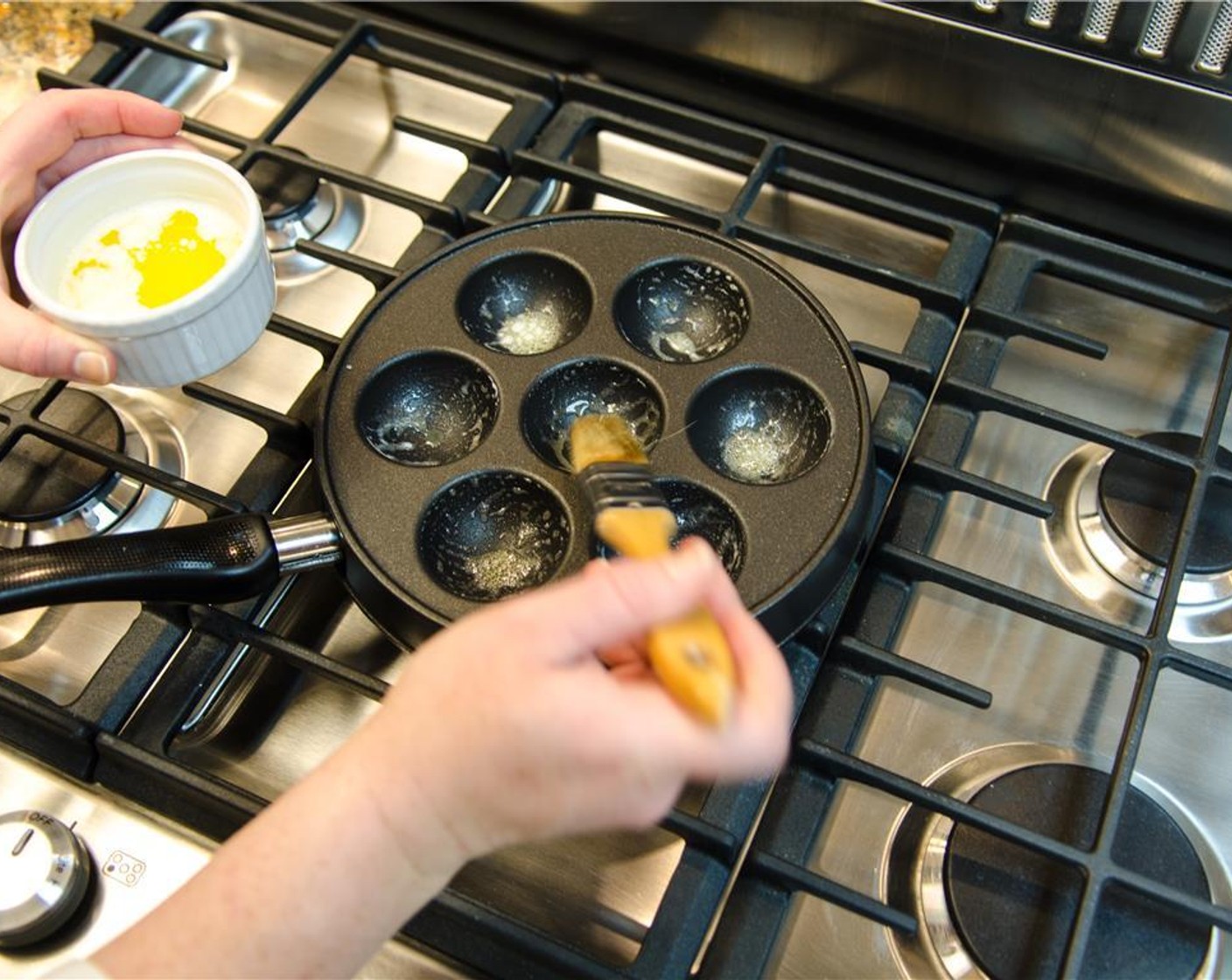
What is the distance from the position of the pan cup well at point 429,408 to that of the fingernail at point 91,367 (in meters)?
0.14

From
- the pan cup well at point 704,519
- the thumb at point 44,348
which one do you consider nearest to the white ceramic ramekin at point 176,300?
the thumb at point 44,348

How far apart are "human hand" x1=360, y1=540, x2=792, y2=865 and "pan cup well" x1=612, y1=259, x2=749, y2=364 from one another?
0.99 feet

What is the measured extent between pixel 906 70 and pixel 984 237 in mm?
122

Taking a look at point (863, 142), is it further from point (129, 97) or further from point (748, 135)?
point (129, 97)

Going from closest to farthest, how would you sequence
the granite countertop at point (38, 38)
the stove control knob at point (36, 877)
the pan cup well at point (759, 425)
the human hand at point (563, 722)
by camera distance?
the human hand at point (563, 722)
the stove control knob at point (36, 877)
the pan cup well at point (759, 425)
the granite countertop at point (38, 38)

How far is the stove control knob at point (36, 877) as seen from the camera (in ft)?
1.83

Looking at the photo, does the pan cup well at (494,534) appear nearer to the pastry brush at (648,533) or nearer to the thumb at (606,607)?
the pastry brush at (648,533)

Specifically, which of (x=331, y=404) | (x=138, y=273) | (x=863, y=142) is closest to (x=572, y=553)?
(x=331, y=404)

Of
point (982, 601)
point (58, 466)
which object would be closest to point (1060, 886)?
point (982, 601)

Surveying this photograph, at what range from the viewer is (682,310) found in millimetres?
747

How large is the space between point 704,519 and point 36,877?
0.37 metres

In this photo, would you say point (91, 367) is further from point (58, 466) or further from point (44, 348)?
point (58, 466)

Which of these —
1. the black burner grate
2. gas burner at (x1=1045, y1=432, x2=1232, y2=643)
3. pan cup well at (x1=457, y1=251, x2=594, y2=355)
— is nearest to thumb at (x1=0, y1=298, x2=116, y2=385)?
pan cup well at (x1=457, y1=251, x2=594, y2=355)

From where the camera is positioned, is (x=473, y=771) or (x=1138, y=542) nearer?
(x=473, y=771)
